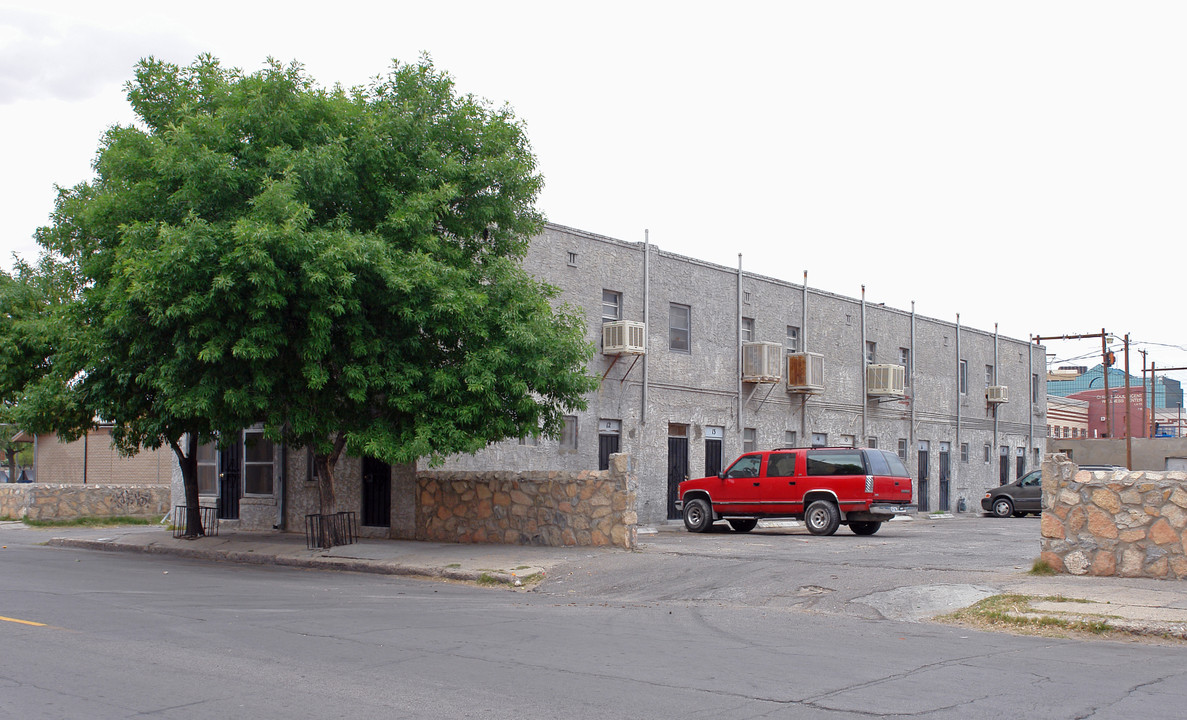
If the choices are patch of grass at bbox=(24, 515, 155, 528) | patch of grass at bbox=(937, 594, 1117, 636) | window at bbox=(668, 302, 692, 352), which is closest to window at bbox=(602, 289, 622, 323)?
window at bbox=(668, 302, 692, 352)

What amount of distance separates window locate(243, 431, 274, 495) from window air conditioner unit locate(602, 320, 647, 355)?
835 cm

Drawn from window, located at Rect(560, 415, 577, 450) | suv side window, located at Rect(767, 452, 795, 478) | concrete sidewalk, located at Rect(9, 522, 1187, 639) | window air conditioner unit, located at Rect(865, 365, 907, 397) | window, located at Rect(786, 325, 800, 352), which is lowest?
concrete sidewalk, located at Rect(9, 522, 1187, 639)

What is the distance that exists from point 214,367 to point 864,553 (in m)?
11.0

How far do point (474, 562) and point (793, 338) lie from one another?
1731cm

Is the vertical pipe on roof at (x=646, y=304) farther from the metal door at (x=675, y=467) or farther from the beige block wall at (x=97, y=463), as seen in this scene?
the beige block wall at (x=97, y=463)

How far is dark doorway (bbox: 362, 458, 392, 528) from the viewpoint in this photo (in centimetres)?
2170

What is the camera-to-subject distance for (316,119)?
56.3ft

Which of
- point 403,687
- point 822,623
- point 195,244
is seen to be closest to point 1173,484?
point 822,623

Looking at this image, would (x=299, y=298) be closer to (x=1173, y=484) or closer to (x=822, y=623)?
(x=822, y=623)

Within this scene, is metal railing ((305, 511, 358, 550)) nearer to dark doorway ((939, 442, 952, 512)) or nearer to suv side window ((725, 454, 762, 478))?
suv side window ((725, 454, 762, 478))

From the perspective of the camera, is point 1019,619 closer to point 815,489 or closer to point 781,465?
point 815,489

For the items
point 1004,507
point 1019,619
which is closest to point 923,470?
point 1004,507

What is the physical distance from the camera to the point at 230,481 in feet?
83.3

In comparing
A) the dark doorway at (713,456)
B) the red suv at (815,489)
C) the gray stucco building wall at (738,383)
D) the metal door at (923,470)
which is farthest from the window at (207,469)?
the metal door at (923,470)
